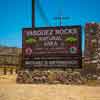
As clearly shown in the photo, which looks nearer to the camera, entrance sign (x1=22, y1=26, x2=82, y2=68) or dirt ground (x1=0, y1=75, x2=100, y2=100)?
dirt ground (x1=0, y1=75, x2=100, y2=100)

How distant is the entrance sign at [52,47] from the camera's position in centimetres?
2420

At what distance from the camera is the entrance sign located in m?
24.2

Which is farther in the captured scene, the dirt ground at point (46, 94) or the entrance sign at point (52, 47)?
the entrance sign at point (52, 47)

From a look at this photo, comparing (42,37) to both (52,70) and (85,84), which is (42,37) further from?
(85,84)

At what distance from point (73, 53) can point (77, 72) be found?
148cm

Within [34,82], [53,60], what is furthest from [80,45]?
[34,82]

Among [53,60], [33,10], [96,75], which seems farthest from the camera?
[33,10]

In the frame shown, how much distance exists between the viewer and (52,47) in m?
24.7

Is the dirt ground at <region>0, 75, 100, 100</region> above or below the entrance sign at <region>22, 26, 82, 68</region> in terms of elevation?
below

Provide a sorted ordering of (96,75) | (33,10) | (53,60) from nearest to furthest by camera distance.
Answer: (96,75) → (53,60) → (33,10)

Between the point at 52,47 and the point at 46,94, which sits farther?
the point at 52,47

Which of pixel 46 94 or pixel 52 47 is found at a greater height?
pixel 52 47

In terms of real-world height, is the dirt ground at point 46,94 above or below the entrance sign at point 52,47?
below

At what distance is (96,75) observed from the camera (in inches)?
911
